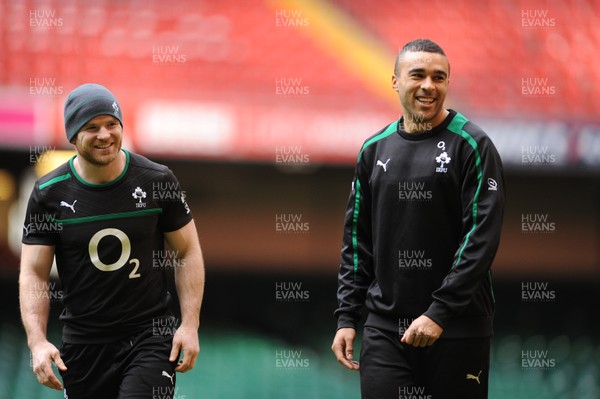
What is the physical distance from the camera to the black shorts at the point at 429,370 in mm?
4062

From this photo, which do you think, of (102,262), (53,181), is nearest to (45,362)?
(102,262)

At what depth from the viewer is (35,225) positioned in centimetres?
425

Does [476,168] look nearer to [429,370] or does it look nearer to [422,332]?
[422,332]

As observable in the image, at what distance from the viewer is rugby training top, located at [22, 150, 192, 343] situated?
420 centimetres

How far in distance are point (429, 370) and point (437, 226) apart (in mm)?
581

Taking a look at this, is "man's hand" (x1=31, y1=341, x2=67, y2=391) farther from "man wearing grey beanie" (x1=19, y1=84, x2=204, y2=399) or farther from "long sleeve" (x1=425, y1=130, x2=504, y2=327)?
"long sleeve" (x1=425, y1=130, x2=504, y2=327)

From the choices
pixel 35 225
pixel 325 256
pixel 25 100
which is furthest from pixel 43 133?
pixel 35 225

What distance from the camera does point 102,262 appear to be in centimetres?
419

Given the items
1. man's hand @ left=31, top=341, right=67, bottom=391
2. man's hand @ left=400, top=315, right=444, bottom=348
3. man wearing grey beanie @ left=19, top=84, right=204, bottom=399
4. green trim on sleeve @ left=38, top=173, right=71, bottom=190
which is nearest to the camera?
man's hand @ left=400, top=315, right=444, bottom=348

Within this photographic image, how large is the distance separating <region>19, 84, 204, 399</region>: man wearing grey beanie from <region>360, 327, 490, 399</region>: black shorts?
0.78 meters

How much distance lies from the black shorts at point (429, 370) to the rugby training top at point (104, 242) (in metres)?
0.97

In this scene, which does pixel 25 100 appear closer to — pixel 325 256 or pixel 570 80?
pixel 325 256

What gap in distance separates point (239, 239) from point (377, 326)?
329 cm

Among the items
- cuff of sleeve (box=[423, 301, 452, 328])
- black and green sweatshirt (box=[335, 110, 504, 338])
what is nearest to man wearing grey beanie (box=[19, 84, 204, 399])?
black and green sweatshirt (box=[335, 110, 504, 338])
